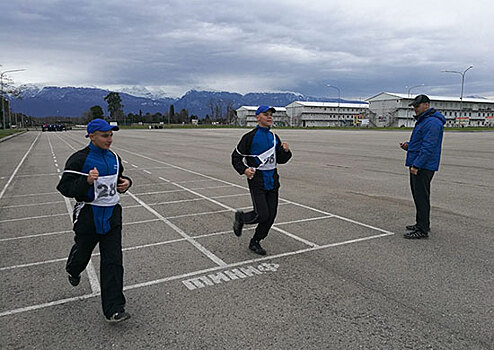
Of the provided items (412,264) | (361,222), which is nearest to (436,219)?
(361,222)

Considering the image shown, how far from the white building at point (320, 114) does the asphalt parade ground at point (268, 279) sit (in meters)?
125

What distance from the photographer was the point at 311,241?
5.92 meters

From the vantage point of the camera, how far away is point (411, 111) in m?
112

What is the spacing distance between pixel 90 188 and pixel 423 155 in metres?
4.61

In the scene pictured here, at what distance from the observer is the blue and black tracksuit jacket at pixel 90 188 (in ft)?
11.3

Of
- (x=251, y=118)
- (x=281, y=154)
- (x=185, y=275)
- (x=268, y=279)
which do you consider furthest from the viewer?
(x=251, y=118)

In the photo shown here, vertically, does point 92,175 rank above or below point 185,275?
above

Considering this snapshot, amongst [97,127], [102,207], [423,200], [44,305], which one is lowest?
[44,305]

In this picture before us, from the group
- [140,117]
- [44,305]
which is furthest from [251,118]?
[44,305]

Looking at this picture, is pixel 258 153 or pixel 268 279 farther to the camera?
pixel 258 153

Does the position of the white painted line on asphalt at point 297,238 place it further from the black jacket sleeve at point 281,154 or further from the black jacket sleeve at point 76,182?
the black jacket sleeve at point 76,182

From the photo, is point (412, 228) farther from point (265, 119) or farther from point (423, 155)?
point (265, 119)

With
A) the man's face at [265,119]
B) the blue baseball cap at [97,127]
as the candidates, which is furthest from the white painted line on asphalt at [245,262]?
the blue baseball cap at [97,127]

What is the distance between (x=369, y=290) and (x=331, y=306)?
1.95 ft
